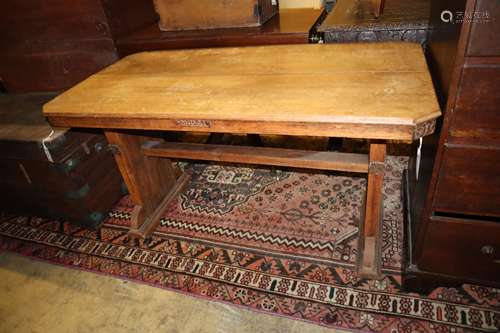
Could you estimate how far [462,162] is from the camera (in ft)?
3.79

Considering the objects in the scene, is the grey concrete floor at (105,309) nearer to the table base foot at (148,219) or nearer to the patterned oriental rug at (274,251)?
the patterned oriental rug at (274,251)

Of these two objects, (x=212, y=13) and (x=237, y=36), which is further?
(x=212, y=13)

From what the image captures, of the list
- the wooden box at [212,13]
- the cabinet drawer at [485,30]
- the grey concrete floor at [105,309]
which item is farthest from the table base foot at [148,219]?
the cabinet drawer at [485,30]

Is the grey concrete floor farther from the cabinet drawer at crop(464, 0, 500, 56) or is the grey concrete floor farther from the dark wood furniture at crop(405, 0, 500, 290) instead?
the cabinet drawer at crop(464, 0, 500, 56)

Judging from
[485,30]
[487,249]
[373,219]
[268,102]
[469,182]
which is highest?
[485,30]

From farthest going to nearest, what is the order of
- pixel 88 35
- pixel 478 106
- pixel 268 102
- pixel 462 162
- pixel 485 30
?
1. pixel 88 35
2. pixel 268 102
3. pixel 462 162
4. pixel 478 106
5. pixel 485 30

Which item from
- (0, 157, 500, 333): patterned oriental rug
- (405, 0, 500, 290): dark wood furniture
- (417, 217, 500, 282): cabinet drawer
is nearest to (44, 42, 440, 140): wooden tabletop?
(405, 0, 500, 290): dark wood furniture

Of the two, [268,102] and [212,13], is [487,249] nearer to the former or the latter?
[268,102]

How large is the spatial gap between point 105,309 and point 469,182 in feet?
6.01

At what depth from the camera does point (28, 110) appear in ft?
7.59

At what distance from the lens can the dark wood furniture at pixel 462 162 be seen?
37.9 inches

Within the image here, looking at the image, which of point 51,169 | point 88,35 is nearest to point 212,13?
point 88,35

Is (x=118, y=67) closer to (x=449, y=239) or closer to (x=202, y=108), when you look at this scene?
(x=202, y=108)

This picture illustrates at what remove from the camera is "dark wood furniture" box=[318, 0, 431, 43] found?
1.71 meters
